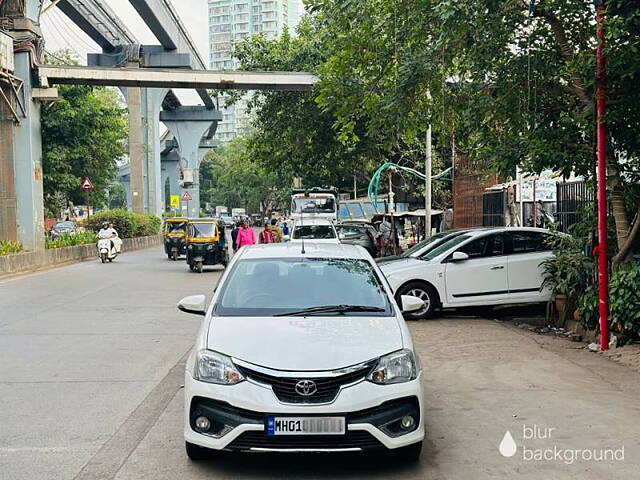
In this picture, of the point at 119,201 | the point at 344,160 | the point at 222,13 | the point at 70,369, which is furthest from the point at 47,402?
the point at 222,13

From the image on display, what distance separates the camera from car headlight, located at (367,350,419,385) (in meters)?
4.92

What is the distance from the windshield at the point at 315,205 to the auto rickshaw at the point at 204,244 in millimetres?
9666

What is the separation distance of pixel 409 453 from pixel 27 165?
23.4 meters

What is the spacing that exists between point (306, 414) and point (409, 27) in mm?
8723

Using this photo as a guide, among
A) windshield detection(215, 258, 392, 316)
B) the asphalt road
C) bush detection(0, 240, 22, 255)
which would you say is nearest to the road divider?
bush detection(0, 240, 22, 255)

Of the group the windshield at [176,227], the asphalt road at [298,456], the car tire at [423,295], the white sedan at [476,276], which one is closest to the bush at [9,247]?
the windshield at [176,227]

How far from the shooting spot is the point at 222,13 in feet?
516

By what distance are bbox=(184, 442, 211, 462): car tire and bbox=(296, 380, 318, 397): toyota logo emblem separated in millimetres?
896

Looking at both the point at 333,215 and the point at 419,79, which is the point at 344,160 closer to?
the point at 333,215

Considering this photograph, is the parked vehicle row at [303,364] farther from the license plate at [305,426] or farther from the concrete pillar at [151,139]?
the concrete pillar at [151,139]

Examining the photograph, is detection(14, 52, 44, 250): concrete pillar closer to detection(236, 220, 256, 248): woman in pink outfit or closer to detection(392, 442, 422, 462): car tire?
detection(236, 220, 256, 248): woman in pink outfit

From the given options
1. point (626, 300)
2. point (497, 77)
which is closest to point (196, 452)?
point (626, 300)

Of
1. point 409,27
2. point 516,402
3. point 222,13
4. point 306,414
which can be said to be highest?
point 222,13

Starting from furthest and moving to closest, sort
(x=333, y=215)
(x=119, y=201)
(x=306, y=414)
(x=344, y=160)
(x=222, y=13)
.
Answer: (x=222, y=13) < (x=119, y=201) < (x=333, y=215) < (x=344, y=160) < (x=306, y=414)
